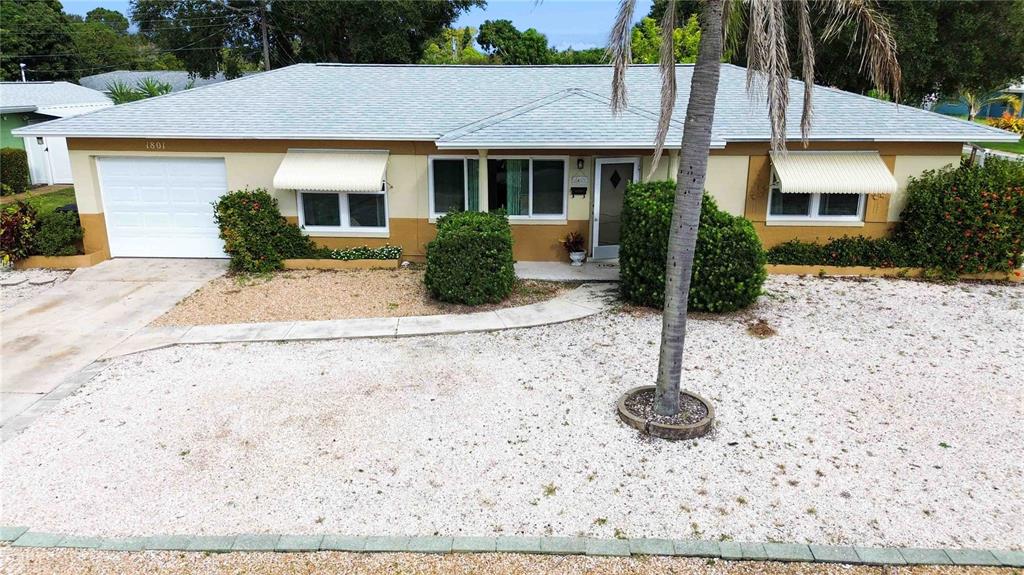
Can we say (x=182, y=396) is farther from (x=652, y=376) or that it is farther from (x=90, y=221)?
(x=90, y=221)

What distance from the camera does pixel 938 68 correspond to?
2906 centimetres

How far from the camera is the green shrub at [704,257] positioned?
11.1 meters

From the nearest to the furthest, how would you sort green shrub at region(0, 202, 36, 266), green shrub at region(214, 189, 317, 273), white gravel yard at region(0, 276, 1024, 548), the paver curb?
1. the paver curb
2. white gravel yard at region(0, 276, 1024, 548)
3. green shrub at region(214, 189, 317, 273)
4. green shrub at region(0, 202, 36, 266)

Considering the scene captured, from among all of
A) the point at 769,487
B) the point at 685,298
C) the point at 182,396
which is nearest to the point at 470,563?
the point at 769,487

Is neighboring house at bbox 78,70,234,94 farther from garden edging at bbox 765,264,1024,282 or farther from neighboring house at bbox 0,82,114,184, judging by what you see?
garden edging at bbox 765,264,1024,282

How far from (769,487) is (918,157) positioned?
35.7ft

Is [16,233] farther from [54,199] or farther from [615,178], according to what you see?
[615,178]

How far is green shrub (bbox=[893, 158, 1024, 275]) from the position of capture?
1302 cm

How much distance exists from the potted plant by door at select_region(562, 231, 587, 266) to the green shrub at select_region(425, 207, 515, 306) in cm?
276

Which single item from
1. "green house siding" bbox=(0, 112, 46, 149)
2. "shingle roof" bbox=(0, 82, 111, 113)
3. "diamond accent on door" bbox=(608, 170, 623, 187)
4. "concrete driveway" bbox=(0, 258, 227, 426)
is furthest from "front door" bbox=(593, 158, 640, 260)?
"green house siding" bbox=(0, 112, 46, 149)

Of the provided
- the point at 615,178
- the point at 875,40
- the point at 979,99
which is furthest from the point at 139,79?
the point at 979,99

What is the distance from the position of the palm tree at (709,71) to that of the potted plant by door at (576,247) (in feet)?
23.2

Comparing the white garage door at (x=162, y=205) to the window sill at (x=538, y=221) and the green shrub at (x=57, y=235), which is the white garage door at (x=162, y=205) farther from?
the window sill at (x=538, y=221)

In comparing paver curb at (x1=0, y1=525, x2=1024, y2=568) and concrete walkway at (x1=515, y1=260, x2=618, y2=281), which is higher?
concrete walkway at (x1=515, y1=260, x2=618, y2=281)
